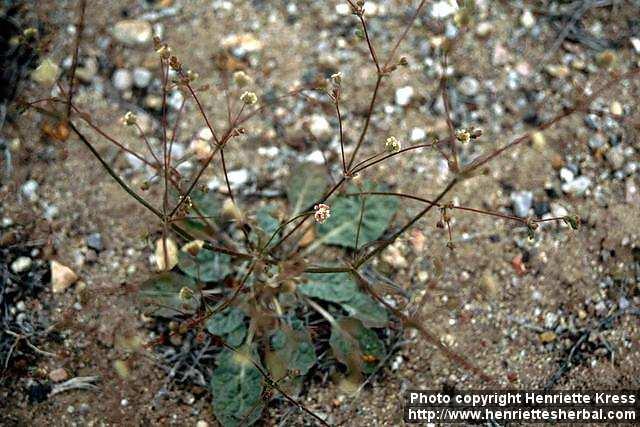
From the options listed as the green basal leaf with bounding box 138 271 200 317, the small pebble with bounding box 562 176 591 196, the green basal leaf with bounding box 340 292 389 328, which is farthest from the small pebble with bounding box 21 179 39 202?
the small pebble with bounding box 562 176 591 196

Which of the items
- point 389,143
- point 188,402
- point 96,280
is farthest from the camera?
point 96,280

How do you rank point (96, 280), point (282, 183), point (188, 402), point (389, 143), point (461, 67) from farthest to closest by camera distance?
point (461, 67)
point (282, 183)
point (96, 280)
point (188, 402)
point (389, 143)

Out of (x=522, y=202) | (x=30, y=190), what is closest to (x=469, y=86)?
(x=522, y=202)

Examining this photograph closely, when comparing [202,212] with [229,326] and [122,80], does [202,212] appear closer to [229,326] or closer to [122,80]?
[229,326]

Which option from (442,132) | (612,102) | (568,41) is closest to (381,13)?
(442,132)

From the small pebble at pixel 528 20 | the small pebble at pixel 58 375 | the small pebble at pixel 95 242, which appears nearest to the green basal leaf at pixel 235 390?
the small pebble at pixel 58 375

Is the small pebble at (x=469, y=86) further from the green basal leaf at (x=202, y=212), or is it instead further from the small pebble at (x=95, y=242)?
the small pebble at (x=95, y=242)

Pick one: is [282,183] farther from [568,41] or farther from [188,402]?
[568,41]

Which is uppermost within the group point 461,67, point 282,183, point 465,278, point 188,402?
point 461,67
